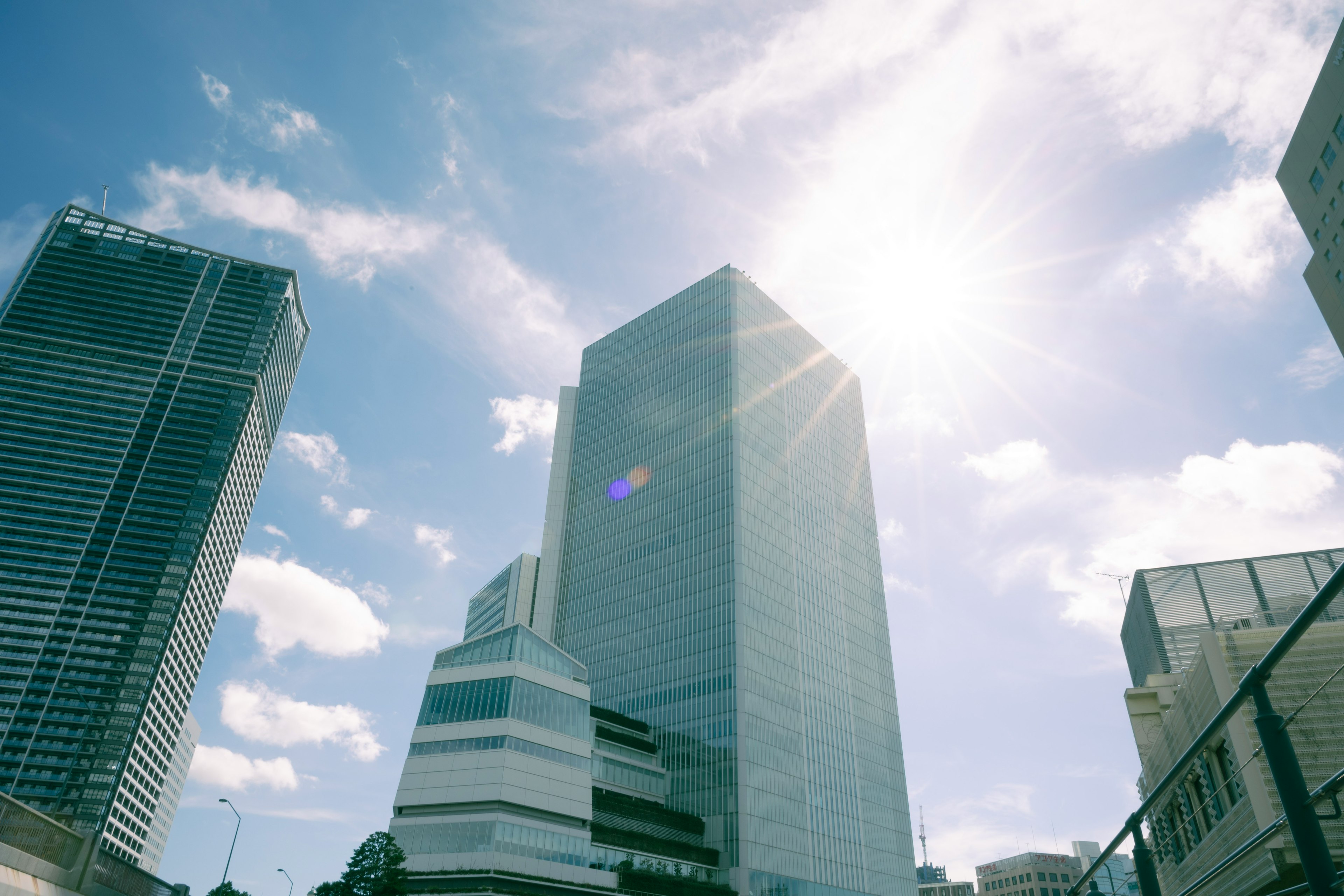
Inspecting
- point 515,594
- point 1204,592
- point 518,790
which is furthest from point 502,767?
point 1204,592

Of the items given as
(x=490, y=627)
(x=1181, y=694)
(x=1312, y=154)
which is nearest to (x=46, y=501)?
(x=490, y=627)

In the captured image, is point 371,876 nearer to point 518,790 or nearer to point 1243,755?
point 518,790

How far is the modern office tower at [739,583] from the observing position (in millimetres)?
127000

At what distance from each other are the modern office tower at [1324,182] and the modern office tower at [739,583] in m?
83.7

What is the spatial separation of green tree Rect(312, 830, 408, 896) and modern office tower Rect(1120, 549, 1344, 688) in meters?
127

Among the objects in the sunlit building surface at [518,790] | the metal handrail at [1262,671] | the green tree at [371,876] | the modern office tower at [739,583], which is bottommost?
the metal handrail at [1262,671]

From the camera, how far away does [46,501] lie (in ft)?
648

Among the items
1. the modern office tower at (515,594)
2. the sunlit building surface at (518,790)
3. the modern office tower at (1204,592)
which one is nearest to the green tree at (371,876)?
the sunlit building surface at (518,790)

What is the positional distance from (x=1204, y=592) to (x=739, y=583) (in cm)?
8657

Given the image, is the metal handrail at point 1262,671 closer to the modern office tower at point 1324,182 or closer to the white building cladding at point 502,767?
the white building cladding at point 502,767

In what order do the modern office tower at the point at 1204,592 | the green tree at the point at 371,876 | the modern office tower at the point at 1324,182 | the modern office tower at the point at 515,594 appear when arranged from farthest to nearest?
1. the modern office tower at the point at 515,594
2. the modern office tower at the point at 1204,592
3. the modern office tower at the point at 1324,182
4. the green tree at the point at 371,876

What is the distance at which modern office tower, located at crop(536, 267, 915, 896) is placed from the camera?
127m

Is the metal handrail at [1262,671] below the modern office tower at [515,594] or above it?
below

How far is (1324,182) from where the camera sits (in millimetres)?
90688
